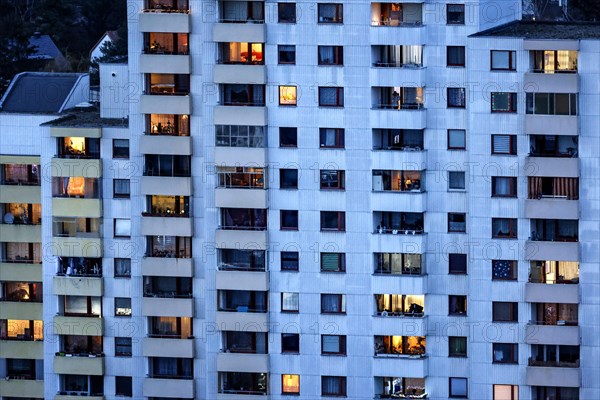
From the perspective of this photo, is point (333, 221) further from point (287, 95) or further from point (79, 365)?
point (79, 365)

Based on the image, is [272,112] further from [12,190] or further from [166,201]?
[12,190]

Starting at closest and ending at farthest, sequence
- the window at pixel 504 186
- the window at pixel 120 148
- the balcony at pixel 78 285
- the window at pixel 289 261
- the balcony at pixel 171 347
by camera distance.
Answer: the window at pixel 504 186
the window at pixel 289 261
the balcony at pixel 171 347
the window at pixel 120 148
the balcony at pixel 78 285

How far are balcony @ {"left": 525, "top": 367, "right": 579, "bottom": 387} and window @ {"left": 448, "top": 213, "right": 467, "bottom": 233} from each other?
872cm

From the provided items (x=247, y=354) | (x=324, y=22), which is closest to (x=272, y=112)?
(x=324, y=22)

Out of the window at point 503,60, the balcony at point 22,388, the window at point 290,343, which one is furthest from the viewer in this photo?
the balcony at point 22,388

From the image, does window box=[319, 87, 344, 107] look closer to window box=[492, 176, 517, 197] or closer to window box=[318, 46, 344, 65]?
window box=[318, 46, 344, 65]

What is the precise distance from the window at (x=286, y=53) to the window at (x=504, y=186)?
43.5 ft

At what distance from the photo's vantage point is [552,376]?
118 metres

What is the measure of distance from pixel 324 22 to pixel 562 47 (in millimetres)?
13481

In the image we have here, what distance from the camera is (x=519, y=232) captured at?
11862cm

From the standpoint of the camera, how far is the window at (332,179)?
4727 inches

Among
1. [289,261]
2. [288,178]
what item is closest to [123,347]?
[289,261]

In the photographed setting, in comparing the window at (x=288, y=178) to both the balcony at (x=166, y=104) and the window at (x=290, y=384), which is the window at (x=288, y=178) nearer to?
the balcony at (x=166, y=104)

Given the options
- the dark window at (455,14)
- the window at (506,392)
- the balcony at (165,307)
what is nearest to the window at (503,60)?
the dark window at (455,14)
